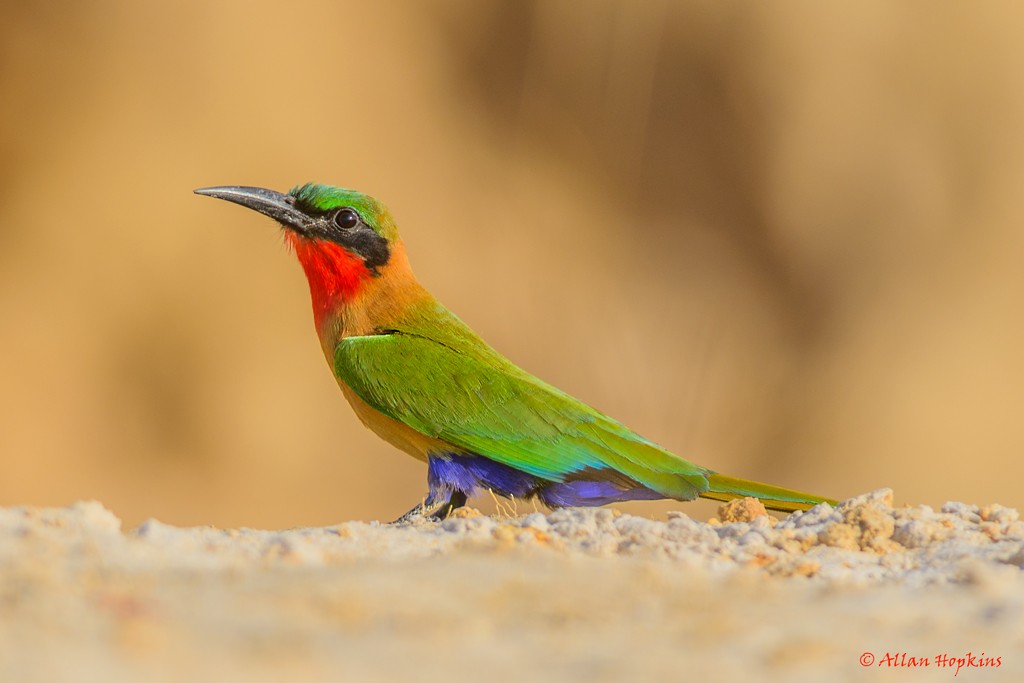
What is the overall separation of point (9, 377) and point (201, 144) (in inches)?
81.6

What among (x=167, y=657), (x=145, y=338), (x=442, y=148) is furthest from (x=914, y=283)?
(x=167, y=657)

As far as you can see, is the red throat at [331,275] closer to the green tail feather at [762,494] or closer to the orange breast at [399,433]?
the orange breast at [399,433]

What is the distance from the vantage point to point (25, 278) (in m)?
9.17

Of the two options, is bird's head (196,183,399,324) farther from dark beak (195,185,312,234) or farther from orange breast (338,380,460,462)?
orange breast (338,380,460,462)

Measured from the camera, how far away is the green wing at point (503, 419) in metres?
3.84

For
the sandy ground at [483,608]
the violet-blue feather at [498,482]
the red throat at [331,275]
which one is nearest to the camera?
the sandy ground at [483,608]

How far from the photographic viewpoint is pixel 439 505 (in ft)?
12.7

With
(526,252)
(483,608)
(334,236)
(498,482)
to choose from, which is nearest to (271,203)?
(334,236)

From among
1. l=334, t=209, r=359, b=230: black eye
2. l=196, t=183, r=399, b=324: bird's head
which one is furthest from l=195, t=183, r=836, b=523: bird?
l=334, t=209, r=359, b=230: black eye

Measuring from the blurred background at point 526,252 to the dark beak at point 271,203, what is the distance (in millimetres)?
4706

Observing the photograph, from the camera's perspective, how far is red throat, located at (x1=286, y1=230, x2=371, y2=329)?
423 cm

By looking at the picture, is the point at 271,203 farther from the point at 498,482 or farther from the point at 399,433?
the point at 498,482

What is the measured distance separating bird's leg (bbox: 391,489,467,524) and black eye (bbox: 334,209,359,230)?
3.18 ft

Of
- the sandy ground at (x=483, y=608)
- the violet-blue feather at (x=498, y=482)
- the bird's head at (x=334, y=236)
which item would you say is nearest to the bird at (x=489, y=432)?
the violet-blue feather at (x=498, y=482)
